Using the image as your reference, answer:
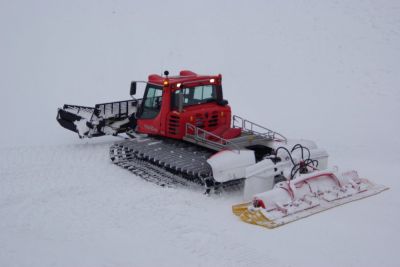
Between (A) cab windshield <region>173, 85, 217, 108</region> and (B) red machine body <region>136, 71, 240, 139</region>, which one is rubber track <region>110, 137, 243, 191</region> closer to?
(B) red machine body <region>136, 71, 240, 139</region>

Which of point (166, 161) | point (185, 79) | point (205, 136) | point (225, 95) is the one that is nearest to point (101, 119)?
point (185, 79)

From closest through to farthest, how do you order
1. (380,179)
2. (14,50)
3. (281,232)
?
1. (281,232)
2. (380,179)
3. (14,50)

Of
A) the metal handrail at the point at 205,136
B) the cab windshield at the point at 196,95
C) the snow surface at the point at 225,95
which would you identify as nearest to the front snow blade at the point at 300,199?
the snow surface at the point at 225,95

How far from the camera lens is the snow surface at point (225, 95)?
308 inches

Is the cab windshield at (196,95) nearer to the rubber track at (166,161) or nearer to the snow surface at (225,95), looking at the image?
the rubber track at (166,161)

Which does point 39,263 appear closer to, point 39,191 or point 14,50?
point 39,191

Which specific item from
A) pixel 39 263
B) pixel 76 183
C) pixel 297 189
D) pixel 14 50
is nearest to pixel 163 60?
pixel 14 50

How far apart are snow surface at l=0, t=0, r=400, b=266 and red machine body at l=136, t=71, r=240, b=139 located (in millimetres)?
1302

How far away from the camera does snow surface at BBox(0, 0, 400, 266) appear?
25.7 feet

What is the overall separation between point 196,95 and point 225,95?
6317 millimetres

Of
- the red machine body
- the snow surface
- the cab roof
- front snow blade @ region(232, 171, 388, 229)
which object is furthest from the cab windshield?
front snow blade @ region(232, 171, 388, 229)

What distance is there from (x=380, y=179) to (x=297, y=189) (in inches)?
94.8

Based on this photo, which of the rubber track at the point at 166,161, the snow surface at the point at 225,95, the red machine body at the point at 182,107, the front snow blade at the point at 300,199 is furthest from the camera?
the red machine body at the point at 182,107

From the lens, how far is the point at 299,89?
1788 cm
